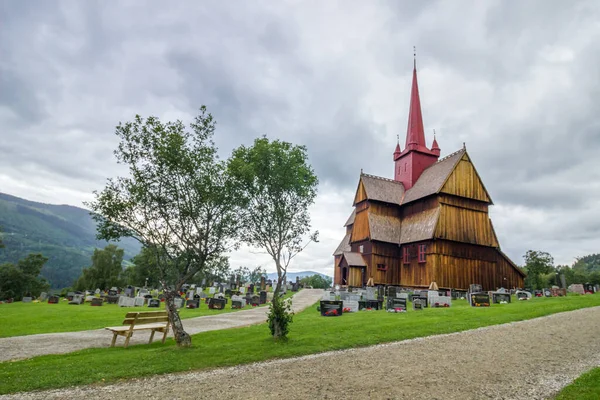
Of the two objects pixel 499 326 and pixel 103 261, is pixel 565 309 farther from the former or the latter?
pixel 103 261

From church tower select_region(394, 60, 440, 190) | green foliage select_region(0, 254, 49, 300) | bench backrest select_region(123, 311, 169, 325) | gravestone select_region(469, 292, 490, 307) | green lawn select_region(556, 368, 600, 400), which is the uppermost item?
church tower select_region(394, 60, 440, 190)

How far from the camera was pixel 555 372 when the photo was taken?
7914mm

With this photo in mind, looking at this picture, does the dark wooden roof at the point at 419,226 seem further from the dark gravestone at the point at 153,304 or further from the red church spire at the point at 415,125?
Result: the dark gravestone at the point at 153,304

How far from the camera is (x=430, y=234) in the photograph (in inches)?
1277

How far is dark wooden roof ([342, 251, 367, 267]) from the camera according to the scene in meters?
37.1

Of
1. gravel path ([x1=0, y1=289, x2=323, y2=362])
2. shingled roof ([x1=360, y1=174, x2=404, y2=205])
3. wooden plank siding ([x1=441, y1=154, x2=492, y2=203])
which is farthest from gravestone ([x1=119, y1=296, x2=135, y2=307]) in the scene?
wooden plank siding ([x1=441, y1=154, x2=492, y2=203])

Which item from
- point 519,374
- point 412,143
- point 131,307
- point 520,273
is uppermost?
point 412,143

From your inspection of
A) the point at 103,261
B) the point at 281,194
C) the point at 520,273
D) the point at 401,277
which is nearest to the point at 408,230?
the point at 401,277

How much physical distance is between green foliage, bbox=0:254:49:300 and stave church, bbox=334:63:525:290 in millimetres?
51303

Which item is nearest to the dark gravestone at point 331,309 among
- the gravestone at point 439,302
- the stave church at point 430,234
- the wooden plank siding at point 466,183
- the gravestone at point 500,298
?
the gravestone at point 439,302

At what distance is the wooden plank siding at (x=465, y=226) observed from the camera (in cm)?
3297

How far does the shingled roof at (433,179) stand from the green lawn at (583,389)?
28129 millimetres

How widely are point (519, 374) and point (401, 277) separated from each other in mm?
29933

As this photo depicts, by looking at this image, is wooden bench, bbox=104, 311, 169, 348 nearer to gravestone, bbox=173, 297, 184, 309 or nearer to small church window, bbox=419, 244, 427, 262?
gravestone, bbox=173, 297, 184, 309
